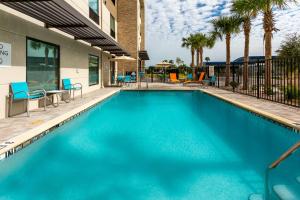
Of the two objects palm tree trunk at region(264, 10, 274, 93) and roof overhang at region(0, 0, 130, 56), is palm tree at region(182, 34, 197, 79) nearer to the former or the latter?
palm tree trunk at region(264, 10, 274, 93)

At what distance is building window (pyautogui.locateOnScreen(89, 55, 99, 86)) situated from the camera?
65.2ft

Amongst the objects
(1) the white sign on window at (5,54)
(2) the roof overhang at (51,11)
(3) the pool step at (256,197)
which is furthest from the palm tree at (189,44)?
(3) the pool step at (256,197)

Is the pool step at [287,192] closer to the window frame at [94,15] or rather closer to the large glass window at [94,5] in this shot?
the window frame at [94,15]

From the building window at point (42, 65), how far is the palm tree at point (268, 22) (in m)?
10.5

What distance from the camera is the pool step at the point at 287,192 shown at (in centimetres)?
310

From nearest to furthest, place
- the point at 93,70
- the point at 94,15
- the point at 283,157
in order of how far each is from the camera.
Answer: the point at 283,157, the point at 94,15, the point at 93,70

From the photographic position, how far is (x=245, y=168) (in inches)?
209

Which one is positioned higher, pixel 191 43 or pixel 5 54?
pixel 191 43

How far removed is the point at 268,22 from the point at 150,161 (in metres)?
13.7

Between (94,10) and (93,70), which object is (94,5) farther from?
(93,70)

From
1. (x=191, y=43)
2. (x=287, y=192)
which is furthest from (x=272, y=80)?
(x=191, y=43)

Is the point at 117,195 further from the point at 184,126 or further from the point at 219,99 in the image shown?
the point at 219,99

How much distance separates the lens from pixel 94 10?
20.2m

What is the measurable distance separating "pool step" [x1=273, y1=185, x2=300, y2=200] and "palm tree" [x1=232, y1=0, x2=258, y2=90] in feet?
47.5
